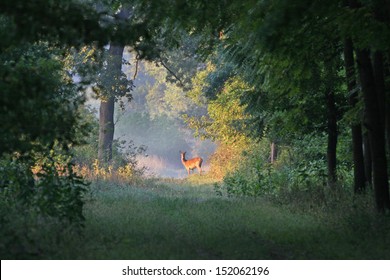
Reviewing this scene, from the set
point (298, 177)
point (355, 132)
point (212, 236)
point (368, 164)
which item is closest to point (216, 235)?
point (212, 236)

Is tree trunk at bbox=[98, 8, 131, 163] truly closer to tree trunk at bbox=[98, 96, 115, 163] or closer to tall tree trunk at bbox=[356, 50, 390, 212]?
tree trunk at bbox=[98, 96, 115, 163]

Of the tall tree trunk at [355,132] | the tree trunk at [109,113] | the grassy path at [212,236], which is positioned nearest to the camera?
the grassy path at [212,236]

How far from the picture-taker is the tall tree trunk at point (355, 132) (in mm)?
16031

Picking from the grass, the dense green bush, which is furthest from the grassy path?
the dense green bush

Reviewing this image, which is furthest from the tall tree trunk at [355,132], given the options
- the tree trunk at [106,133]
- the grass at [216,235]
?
the tree trunk at [106,133]

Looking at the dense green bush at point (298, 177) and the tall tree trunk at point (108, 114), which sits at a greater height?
the tall tree trunk at point (108, 114)

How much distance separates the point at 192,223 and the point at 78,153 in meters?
22.2

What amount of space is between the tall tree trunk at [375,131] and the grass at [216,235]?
84 cm

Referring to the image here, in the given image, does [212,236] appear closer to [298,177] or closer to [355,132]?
[355,132]

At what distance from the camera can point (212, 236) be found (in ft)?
39.1

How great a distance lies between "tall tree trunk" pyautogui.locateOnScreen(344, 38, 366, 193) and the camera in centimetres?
1603

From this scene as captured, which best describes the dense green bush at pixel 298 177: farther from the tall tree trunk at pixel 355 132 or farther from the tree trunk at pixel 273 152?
the tall tree trunk at pixel 355 132

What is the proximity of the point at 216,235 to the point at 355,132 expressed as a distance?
5.99 m

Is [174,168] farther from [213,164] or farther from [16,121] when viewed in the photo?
[16,121]
